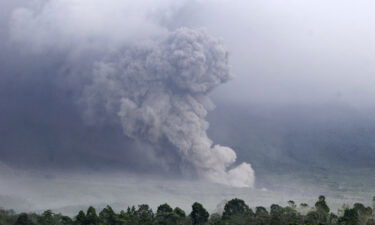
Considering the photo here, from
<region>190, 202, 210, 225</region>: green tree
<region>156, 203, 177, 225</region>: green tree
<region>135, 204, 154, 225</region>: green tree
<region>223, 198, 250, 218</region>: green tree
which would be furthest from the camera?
<region>223, 198, 250, 218</region>: green tree

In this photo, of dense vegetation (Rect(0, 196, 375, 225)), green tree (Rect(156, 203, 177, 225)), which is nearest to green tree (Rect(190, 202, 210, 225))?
dense vegetation (Rect(0, 196, 375, 225))

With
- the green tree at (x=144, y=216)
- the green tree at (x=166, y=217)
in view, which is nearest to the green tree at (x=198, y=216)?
the green tree at (x=166, y=217)

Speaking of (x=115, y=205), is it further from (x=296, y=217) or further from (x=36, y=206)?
(x=296, y=217)

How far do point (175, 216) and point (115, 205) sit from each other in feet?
226

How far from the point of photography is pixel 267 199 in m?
133

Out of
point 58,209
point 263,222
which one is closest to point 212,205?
point 58,209

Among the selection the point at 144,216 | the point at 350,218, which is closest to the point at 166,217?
the point at 144,216

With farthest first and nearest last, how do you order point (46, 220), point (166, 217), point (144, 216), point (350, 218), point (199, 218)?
1. point (144, 216)
2. point (166, 217)
3. point (199, 218)
4. point (46, 220)
5. point (350, 218)

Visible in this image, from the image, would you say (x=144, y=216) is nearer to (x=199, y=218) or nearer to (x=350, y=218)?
(x=199, y=218)

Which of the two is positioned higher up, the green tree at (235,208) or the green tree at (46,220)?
the green tree at (235,208)

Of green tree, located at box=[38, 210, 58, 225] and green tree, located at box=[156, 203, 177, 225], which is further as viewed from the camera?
green tree, located at box=[156, 203, 177, 225]

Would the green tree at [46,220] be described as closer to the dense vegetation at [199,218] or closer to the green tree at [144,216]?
the dense vegetation at [199,218]

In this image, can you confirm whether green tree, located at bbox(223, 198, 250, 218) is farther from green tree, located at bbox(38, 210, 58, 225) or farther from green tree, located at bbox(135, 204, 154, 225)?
green tree, located at bbox(38, 210, 58, 225)

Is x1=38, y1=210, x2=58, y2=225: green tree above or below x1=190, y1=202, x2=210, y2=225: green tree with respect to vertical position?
below
